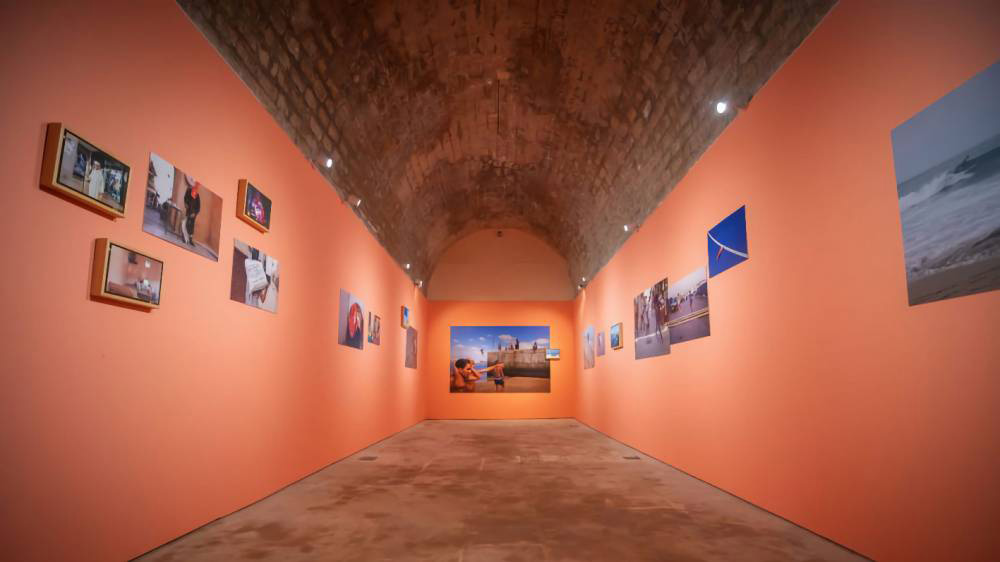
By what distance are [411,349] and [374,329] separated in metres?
4.61

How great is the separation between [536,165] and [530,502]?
364 inches

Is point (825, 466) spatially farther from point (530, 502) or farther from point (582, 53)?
point (582, 53)

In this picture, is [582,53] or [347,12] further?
[582,53]

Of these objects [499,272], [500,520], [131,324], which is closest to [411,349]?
[499,272]

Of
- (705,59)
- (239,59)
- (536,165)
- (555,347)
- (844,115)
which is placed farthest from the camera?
(555,347)

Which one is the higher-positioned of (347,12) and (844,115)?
(347,12)

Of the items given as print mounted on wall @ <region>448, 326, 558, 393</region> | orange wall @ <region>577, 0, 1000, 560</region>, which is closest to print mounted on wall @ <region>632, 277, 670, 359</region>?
orange wall @ <region>577, 0, 1000, 560</region>

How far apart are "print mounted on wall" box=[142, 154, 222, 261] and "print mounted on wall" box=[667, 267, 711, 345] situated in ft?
17.9

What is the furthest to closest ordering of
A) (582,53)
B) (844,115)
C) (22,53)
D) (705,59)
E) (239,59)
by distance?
(582,53) < (705,59) < (239,59) < (844,115) < (22,53)

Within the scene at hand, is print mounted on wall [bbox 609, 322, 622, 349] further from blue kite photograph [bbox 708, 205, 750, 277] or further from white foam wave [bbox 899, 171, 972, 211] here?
white foam wave [bbox 899, 171, 972, 211]

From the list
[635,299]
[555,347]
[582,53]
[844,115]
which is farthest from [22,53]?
[555,347]

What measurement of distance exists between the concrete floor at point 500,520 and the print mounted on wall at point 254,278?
6.60ft

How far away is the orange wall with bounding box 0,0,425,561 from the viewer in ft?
9.64

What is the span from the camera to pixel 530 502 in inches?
228
